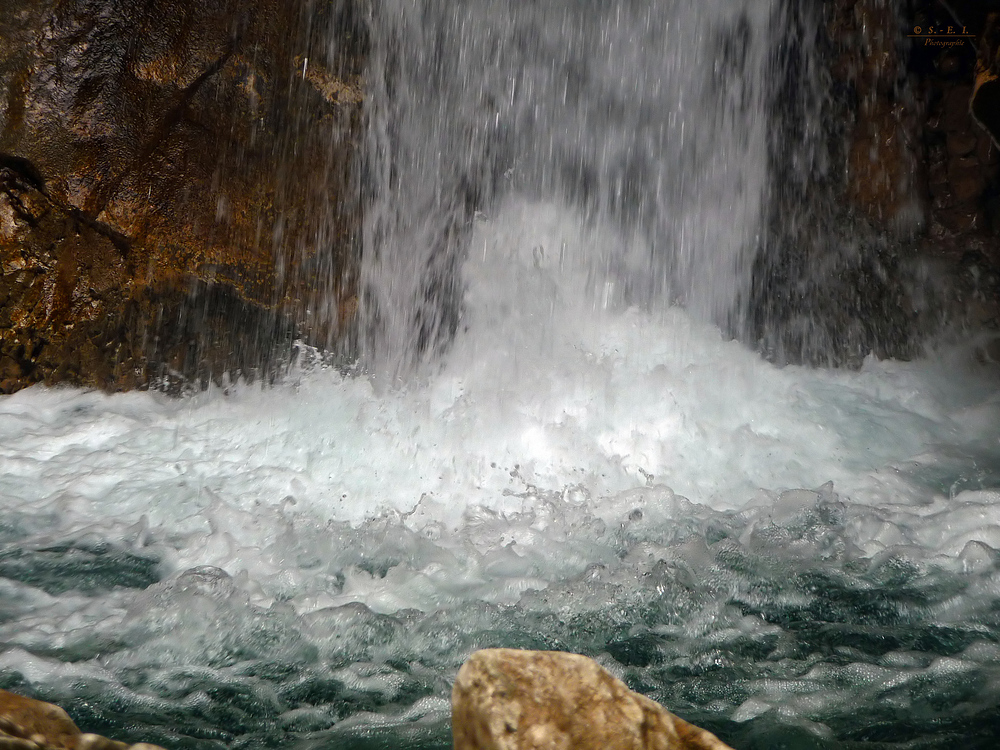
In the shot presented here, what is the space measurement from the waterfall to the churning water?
0.08 ft

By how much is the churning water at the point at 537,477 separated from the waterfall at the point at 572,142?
25mm

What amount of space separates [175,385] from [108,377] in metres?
0.42

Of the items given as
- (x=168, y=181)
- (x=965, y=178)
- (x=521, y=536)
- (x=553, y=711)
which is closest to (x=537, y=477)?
(x=521, y=536)

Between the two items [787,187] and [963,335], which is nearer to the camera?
[963,335]

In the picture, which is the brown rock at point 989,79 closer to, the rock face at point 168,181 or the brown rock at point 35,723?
the rock face at point 168,181

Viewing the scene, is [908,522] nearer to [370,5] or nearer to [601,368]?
[601,368]

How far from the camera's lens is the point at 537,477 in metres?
4.24

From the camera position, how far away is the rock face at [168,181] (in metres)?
4.91

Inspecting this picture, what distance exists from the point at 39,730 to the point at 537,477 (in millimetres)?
3032

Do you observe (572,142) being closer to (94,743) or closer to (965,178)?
(965,178)

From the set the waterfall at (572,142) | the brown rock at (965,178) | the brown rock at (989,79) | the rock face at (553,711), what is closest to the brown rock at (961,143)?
the brown rock at (965,178)

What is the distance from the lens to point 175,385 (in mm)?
5301

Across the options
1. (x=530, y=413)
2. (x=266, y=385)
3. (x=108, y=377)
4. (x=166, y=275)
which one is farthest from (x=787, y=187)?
(x=108, y=377)

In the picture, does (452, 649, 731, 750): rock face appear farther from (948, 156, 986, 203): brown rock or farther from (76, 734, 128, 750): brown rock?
(948, 156, 986, 203): brown rock
